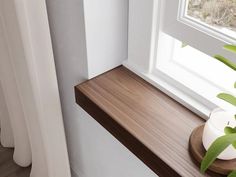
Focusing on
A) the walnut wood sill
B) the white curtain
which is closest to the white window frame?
the walnut wood sill

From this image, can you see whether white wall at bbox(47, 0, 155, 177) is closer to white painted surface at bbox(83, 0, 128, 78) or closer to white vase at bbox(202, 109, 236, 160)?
white painted surface at bbox(83, 0, 128, 78)

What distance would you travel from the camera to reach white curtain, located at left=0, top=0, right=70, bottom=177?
90cm

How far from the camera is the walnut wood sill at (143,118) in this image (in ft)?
2.63

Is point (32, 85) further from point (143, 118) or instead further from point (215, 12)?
point (215, 12)

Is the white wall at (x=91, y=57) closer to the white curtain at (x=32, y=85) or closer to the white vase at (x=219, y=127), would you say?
the white curtain at (x=32, y=85)

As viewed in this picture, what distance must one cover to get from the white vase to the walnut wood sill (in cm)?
5

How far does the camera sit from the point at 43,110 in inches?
42.4

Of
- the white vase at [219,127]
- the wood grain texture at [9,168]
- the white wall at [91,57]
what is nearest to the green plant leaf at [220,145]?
the white vase at [219,127]

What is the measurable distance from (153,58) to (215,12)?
226 mm

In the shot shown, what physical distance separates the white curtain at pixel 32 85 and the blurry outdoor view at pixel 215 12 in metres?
0.36

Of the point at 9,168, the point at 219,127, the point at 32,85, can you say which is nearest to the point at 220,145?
the point at 219,127

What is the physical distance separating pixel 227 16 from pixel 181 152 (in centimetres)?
31

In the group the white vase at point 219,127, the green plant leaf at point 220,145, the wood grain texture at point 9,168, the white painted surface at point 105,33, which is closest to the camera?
the green plant leaf at point 220,145

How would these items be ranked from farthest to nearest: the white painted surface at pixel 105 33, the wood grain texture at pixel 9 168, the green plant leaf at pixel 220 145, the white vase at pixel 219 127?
1. the wood grain texture at pixel 9 168
2. the white painted surface at pixel 105 33
3. the white vase at pixel 219 127
4. the green plant leaf at pixel 220 145
